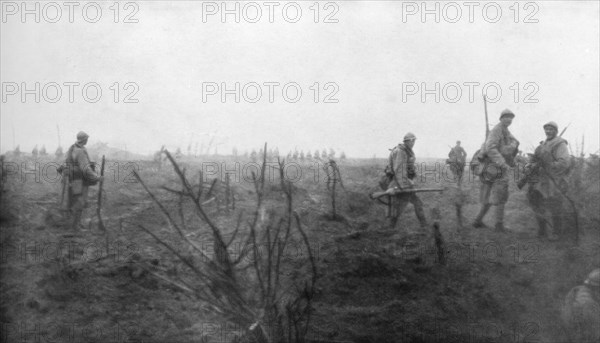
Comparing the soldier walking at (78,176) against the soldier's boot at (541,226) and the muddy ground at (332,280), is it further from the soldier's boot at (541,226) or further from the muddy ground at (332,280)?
the soldier's boot at (541,226)

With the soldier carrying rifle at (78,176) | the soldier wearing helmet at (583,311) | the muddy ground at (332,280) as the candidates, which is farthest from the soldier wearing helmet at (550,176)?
the soldier carrying rifle at (78,176)

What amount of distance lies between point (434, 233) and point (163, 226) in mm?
3870

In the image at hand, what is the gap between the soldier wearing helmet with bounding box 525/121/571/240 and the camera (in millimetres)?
8219

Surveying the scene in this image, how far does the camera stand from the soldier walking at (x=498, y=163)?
27.5ft

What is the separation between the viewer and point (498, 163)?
832cm

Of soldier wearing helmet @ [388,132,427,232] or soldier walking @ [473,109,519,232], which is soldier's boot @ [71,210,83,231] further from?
soldier walking @ [473,109,519,232]

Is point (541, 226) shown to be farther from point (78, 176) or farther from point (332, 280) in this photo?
point (78, 176)

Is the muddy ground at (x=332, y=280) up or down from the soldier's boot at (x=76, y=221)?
down

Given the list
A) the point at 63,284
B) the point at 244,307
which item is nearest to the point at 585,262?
the point at 244,307

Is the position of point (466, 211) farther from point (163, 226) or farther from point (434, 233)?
point (163, 226)

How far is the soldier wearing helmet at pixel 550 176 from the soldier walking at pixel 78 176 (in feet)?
21.6

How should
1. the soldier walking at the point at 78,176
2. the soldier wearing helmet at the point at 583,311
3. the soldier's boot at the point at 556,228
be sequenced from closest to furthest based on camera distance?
1. the soldier wearing helmet at the point at 583,311
2. the soldier's boot at the point at 556,228
3. the soldier walking at the point at 78,176

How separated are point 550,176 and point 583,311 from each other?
2682 mm

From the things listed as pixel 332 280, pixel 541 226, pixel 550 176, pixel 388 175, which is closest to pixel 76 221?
pixel 332 280
